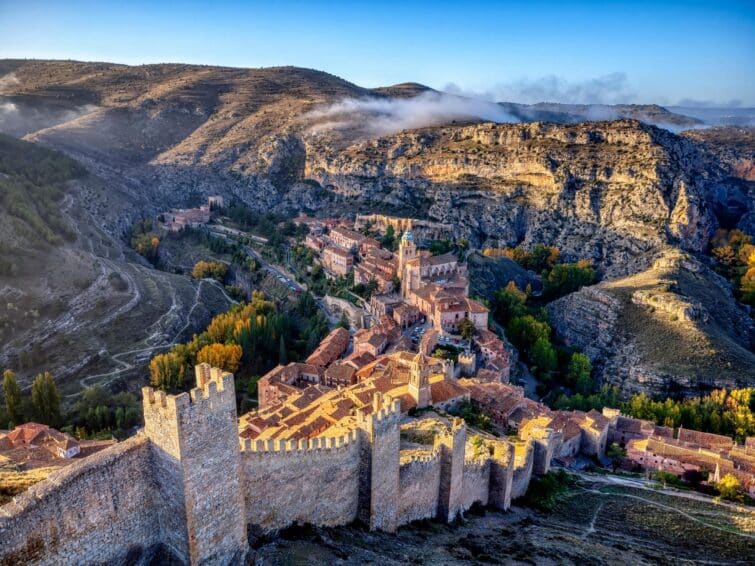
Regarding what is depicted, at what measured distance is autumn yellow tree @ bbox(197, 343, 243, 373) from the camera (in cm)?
3922

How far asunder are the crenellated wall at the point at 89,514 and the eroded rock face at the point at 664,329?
1822 inches

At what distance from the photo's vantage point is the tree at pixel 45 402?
31906 millimetres

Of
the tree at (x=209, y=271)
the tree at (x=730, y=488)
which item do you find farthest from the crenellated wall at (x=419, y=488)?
the tree at (x=209, y=271)

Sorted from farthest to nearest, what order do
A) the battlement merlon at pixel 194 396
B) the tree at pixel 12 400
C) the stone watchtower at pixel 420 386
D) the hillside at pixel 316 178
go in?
the hillside at pixel 316 178, the tree at pixel 12 400, the stone watchtower at pixel 420 386, the battlement merlon at pixel 194 396

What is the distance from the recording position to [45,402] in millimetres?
32062

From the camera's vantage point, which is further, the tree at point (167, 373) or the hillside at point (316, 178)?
the hillside at point (316, 178)

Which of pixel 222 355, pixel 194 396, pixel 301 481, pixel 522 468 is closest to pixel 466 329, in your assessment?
pixel 222 355

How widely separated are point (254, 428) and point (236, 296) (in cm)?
3359

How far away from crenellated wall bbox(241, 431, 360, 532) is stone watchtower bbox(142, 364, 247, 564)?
1015mm

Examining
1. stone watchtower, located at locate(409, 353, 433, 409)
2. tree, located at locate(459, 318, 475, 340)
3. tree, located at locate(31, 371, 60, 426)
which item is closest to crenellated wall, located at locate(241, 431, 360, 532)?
stone watchtower, located at locate(409, 353, 433, 409)

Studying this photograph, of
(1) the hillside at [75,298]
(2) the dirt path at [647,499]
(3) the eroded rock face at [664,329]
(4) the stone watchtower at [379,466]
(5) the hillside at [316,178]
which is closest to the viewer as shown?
(4) the stone watchtower at [379,466]

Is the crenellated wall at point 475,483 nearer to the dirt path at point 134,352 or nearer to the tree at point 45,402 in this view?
the tree at point 45,402

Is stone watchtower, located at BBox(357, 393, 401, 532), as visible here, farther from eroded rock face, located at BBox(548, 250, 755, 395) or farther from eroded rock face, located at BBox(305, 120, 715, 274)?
eroded rock face, located at BBox(305, 120, 715, 274)

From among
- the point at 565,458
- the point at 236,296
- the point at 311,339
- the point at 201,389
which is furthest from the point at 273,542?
the point at 236,296
